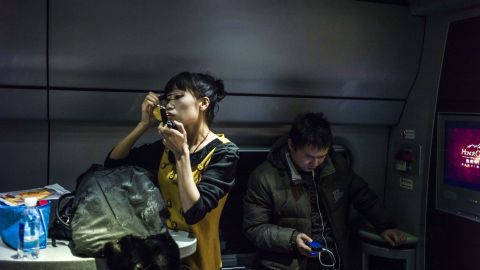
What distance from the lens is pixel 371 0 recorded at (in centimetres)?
304

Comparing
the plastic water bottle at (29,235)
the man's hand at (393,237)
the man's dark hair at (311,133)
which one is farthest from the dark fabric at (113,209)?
the man's hand at (393,237)

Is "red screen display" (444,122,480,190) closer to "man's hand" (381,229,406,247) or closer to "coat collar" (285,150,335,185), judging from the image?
"man's hand" (381,229,406,247)

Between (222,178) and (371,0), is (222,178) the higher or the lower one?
the lower one

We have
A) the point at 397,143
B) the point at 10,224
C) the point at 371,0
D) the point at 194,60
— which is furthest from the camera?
the point at 397,143

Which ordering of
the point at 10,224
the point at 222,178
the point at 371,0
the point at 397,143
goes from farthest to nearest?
the point at 397,143 → the point at 371,0 → the point at 222,178 → the point at 10,224

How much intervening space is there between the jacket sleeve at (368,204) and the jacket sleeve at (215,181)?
41.9 inches

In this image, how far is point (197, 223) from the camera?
2166 mm

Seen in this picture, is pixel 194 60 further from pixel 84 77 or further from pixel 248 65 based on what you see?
pixel 84 77

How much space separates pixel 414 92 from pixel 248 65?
1.16 metres

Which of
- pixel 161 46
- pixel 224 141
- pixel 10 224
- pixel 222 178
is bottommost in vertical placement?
pixel 10 224

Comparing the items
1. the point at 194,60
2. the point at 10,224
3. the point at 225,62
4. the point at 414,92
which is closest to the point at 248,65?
the point at 225,62

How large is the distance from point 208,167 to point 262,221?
625 millimetres

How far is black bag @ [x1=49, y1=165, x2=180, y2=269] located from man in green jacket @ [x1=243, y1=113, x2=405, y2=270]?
0.79 meters

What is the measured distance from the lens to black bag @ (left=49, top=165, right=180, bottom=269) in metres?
1.80
